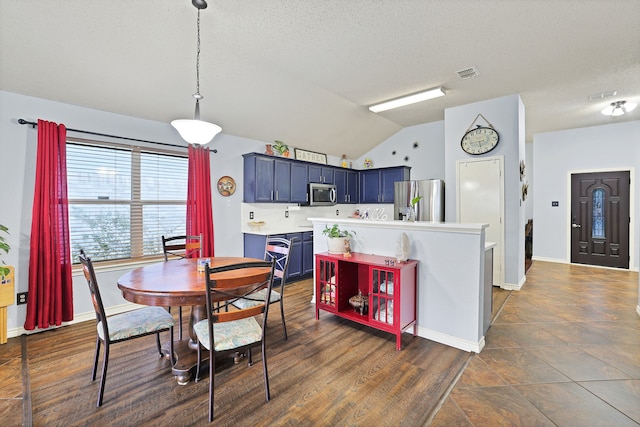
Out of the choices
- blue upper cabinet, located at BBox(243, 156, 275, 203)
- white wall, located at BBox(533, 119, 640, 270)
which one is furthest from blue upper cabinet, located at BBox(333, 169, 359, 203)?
white wall, located at BBox(533, 119, 640, 270)

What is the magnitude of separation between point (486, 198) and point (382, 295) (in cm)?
284

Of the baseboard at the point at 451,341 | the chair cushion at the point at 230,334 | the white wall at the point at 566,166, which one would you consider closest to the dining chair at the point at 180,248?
the chair cushion at the point at 230,334

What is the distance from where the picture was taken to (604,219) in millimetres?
5785

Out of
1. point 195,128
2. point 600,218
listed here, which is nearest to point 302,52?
point 195,128

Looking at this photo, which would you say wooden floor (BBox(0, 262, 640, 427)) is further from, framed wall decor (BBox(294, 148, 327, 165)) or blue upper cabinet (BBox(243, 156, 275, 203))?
framed wall decor (BBox(294, 148, 327, 165))

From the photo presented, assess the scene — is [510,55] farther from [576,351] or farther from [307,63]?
[576,351]

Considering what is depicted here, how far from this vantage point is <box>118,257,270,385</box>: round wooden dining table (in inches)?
75.7

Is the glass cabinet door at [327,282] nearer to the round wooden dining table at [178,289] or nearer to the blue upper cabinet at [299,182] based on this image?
the round wooden dining table at [178,289]

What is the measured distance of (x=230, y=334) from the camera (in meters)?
A: 1.99

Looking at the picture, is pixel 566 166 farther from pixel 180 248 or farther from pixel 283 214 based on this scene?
pixel 180 248

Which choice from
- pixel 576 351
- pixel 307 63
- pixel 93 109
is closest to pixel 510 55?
pixel 307 63

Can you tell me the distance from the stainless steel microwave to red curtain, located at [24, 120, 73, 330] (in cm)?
360

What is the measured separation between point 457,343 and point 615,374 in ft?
3.61

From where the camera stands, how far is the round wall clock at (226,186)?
14.6 ft
